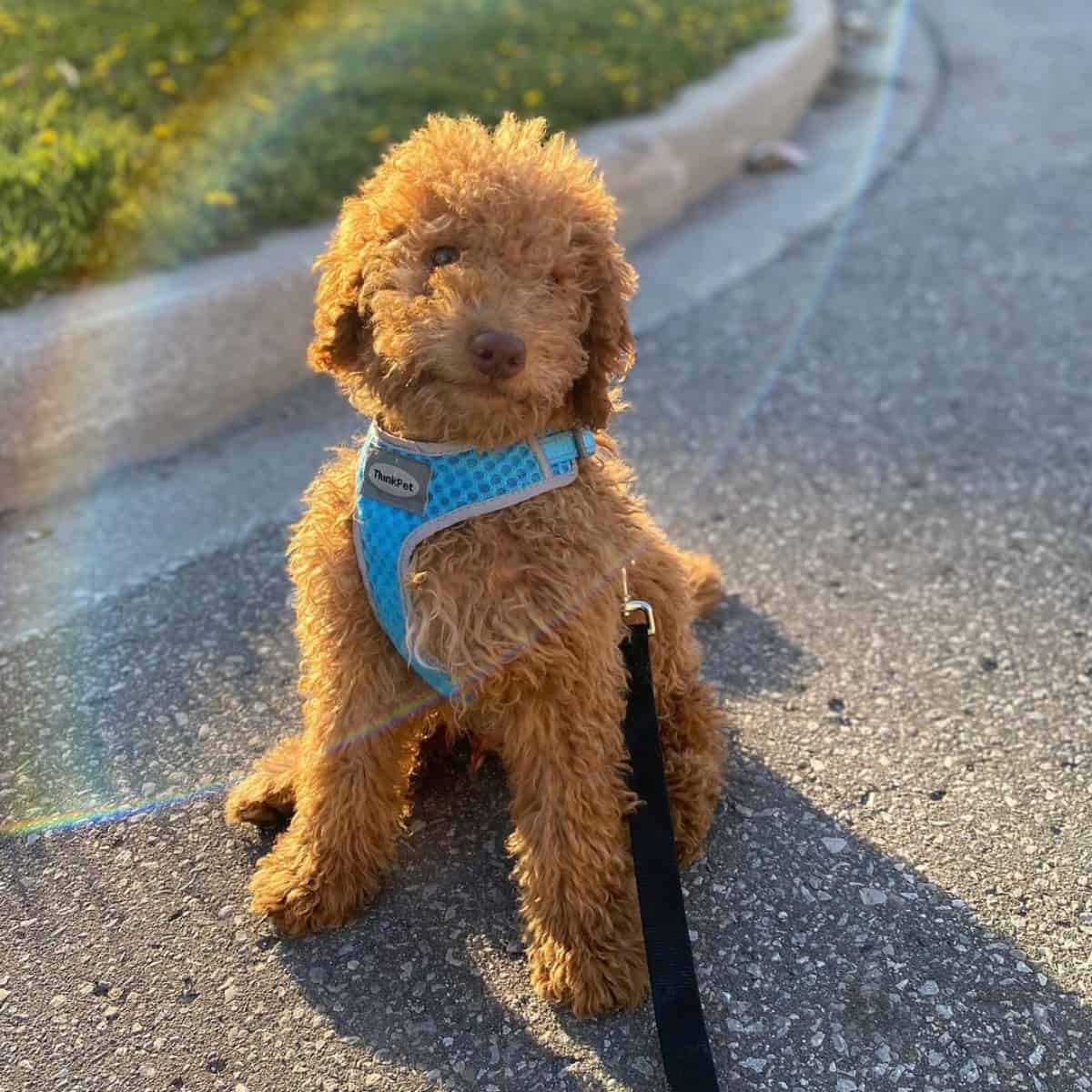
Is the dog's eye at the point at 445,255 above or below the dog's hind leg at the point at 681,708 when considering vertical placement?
above

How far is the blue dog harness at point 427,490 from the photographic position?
7.15 ft

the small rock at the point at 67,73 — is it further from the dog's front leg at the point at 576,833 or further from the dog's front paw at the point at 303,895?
the dog's front leg at the point at 576,833

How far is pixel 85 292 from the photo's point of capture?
4.33 metres

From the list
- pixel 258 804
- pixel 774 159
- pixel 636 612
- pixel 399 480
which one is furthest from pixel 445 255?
pixel 774 159

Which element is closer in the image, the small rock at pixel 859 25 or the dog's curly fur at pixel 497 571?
the dog's curly fur at pixel 497 571

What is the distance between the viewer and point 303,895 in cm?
243

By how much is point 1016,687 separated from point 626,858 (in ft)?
4.50

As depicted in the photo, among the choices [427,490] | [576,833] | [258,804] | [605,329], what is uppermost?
[605,329]

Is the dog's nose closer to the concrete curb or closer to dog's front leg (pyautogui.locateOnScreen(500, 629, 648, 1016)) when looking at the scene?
dog's front leg (pyautogui.locateOnScreen(500, 629, 648, 1016))

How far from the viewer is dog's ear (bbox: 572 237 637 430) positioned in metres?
2.13

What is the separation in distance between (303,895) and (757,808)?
1.05 m

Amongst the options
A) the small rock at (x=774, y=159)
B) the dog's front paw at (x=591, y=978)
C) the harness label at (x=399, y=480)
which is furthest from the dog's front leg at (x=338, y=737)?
the small rock at (x=774, y=159)

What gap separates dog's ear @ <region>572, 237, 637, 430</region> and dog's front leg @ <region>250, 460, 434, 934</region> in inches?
21.3

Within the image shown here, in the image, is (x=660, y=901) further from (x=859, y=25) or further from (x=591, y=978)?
(x=859, y=25)
